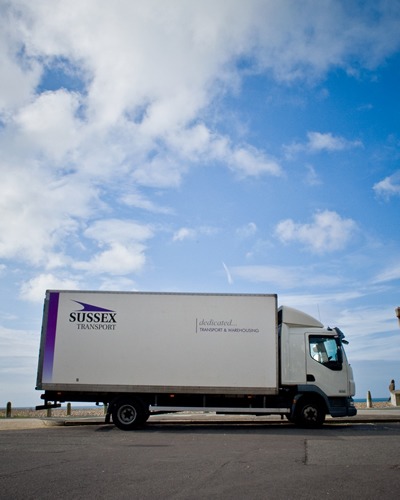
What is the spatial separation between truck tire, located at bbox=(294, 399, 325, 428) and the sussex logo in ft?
19.2

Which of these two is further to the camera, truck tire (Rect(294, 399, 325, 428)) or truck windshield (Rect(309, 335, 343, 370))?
truck windshield (Rect(309, 335, 343, 370))

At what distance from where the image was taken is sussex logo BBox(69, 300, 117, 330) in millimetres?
14070

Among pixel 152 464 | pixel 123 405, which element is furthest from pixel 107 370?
pixel 152 464

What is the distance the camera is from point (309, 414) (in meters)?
13.8

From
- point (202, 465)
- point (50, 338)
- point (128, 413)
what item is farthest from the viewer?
point (50, 338)

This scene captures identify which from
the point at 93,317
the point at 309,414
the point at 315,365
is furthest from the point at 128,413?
the point at 315,365

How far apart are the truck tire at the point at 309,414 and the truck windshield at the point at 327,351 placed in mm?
1203

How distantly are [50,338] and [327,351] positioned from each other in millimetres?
8111

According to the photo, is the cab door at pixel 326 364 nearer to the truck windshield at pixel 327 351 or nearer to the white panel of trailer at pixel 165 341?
the truck windshield at pixel 327 351

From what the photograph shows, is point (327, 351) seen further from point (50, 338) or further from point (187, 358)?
point (50, 338)

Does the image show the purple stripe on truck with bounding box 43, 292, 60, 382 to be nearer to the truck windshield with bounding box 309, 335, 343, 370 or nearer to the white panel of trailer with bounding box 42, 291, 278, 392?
the white panel of trailer with bounding box 42, 291, 278, 392

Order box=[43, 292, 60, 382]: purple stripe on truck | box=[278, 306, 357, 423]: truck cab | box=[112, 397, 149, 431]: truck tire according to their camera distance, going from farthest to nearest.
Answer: box=[43, 292, 60, 382]: purple stripe on truck
box=[278, 306, 357, 423]: truck cab
box=[112, 397, 149, 431]: truck tire

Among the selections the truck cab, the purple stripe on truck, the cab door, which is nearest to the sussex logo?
the purple stripe on truck

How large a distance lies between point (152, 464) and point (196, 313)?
6.43 meters
